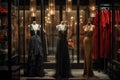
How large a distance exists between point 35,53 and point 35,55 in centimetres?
7

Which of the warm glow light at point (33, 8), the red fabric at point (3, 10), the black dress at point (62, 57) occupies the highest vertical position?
the warm glow light at point (33, 8)

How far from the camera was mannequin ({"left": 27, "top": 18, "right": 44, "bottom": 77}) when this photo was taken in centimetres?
959

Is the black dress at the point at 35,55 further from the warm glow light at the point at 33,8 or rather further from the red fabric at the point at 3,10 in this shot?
the red fabric at the point at 3,10

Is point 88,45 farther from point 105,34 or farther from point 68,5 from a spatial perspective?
point 68,5

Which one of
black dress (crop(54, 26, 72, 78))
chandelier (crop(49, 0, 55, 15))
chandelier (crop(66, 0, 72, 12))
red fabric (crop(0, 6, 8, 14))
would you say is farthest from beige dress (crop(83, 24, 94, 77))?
red fabric (crop(0, 6, 8, 14))

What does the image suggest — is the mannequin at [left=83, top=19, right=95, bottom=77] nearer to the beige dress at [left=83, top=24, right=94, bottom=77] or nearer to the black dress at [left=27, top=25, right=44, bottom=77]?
the beige dress at [left=83, top=24, right=94, bottom=77]

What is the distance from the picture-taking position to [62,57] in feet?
30.9

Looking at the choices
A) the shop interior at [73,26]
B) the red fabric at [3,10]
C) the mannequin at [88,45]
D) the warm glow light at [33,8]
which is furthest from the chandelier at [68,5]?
the red fabric at [3,10]

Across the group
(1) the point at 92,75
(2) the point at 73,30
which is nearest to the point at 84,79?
(1) the point at 92,75

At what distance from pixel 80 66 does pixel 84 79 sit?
Result: 2026mm

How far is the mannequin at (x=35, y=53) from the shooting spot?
959cm

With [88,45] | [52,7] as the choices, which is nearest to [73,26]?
[52,7]

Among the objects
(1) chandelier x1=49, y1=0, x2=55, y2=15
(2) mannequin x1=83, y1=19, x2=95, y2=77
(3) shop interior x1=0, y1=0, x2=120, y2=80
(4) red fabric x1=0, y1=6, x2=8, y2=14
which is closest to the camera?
(4) red fabric x1=0, y1=6, x2=8, y2=14

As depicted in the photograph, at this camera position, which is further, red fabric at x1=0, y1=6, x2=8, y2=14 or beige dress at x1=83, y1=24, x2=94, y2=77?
beige dress at x1=83, y1=24, x2=94, y2=77
